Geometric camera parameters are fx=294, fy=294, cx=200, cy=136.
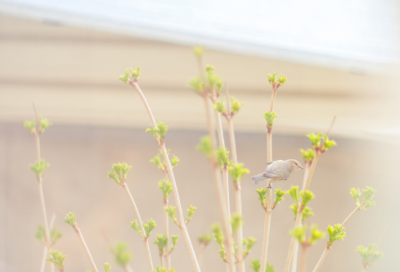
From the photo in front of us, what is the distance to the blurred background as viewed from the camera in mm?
774

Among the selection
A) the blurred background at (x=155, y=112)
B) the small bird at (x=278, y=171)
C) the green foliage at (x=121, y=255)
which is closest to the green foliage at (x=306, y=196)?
the small bird at (x=278, y=171)

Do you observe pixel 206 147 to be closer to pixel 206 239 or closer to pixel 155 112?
pixel 206 239

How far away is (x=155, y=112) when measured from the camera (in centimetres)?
89

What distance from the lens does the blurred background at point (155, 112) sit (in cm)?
77

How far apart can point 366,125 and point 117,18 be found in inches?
28.9

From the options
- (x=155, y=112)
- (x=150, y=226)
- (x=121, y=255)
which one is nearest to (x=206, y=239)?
(x=150, y=226)

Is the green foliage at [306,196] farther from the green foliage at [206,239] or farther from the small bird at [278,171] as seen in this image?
the green foliage at [206,239]

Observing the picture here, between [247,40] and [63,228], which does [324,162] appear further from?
[63,228]

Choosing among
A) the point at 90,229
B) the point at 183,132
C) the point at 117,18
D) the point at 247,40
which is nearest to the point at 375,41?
the point at 247,40

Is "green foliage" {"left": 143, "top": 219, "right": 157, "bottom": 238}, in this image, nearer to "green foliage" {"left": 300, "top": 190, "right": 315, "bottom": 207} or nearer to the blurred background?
"green foliage" {"left": 300, "top": 190, "right": 315, "bottom": 207}

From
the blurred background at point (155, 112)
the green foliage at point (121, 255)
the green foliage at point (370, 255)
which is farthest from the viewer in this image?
the blurred background at point (155, 112)

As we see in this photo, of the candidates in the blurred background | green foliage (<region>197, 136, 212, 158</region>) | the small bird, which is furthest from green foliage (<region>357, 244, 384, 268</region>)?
the blurred background

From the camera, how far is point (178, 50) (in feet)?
2.83

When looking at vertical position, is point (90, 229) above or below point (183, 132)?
below
